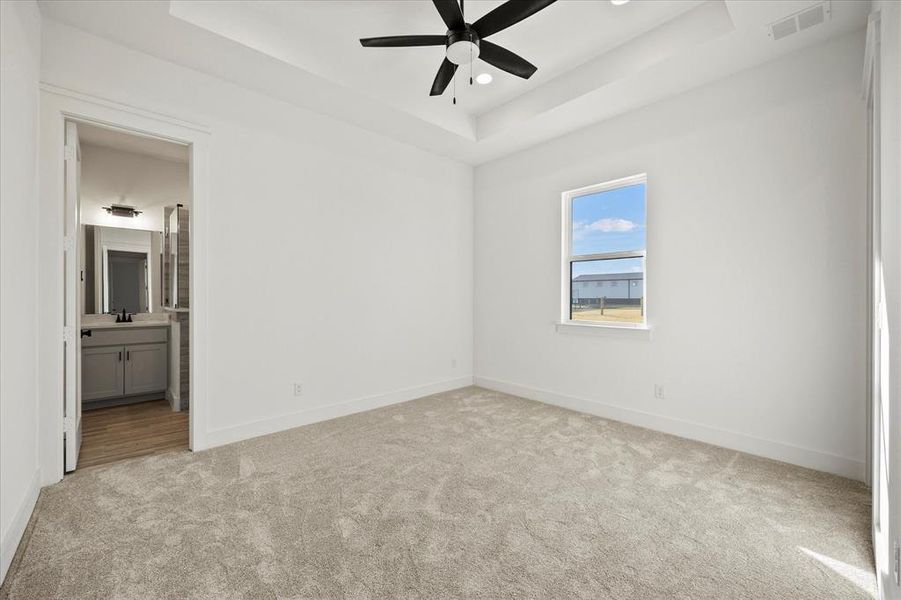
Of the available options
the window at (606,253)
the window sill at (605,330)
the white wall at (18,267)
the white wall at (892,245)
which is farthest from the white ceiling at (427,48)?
the window sill at (605,330)

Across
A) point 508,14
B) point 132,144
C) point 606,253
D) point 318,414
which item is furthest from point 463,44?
point 132,144

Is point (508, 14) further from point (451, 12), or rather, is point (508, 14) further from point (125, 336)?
point (125, 336)

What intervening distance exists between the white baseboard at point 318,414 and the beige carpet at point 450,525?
0.15 metres

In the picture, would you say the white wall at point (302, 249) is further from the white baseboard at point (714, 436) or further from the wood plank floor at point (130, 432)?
the white baseboard at point (714, 436)

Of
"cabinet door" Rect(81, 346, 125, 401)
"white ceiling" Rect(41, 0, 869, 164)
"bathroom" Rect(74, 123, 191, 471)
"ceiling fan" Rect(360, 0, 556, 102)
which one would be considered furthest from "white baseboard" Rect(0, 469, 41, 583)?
"ceiling fan" Rect(360, 0, 556, 102)

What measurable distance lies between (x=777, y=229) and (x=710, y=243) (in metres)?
0.44

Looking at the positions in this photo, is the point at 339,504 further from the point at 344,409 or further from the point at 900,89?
the point at 900,89

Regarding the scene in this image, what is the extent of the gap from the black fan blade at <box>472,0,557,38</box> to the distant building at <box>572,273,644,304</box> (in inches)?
98.0

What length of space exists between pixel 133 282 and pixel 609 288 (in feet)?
18.8

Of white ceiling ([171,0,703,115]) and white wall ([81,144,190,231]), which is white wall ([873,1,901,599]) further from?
white wall ([81,144,190,231])

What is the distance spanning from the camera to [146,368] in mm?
4770

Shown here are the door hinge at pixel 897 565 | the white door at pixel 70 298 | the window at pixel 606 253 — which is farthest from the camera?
the window at pixel 606 253

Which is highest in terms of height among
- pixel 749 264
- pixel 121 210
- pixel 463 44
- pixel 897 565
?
pixel 463 44

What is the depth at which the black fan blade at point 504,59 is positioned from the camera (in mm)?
2642
